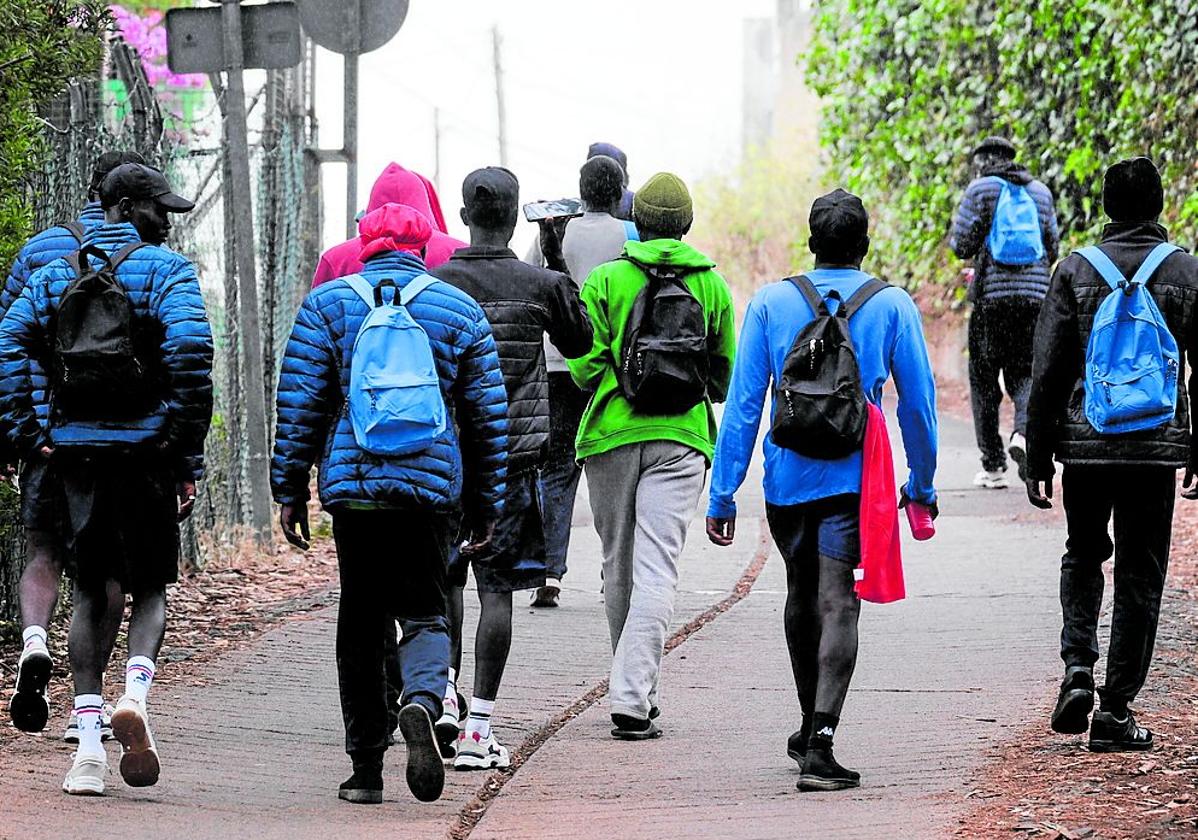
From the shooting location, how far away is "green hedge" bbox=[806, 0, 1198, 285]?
13.5m

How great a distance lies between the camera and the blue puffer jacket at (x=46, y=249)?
6.25 m

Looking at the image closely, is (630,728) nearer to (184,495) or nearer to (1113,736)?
(1113,736)

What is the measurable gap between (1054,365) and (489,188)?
190 cm

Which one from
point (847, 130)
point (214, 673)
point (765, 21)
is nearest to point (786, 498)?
point (214, 673)

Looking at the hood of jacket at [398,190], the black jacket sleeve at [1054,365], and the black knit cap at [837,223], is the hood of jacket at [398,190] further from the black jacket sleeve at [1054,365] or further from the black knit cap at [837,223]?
the black jacket sleeve at [1054,365]

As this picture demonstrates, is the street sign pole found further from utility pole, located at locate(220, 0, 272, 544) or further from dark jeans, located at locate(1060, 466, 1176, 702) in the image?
dark jeans, located at locate(1060, 466, 1176, 702)

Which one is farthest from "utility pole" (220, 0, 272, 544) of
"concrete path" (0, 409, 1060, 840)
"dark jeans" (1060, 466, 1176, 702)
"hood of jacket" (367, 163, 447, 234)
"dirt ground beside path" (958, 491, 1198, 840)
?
"dark jeans" (1060, 466, 1176, 702)

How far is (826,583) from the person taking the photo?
19.9 feet

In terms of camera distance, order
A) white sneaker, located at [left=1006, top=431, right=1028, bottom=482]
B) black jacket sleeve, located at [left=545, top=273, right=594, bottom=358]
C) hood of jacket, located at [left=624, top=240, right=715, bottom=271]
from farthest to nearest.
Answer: white sneaker, located at [left=1006, top=431, right=1028, bottom=482], hood of jacket, located at [left=624, top=240, right=715, bottom=271], black jacket sleeve, located at [left=545, top=273, right=594, bottom=358]

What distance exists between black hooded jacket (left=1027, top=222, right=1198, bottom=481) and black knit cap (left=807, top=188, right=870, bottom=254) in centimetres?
74

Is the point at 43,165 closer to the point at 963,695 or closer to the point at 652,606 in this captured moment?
the point at 652,606

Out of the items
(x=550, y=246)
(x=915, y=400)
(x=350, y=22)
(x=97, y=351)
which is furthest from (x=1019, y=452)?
(x=97, y=351)

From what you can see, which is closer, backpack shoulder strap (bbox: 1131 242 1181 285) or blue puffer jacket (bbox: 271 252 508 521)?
blue puffer jacket (bbox: 271 252 508 521)

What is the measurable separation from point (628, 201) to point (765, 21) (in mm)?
80391
